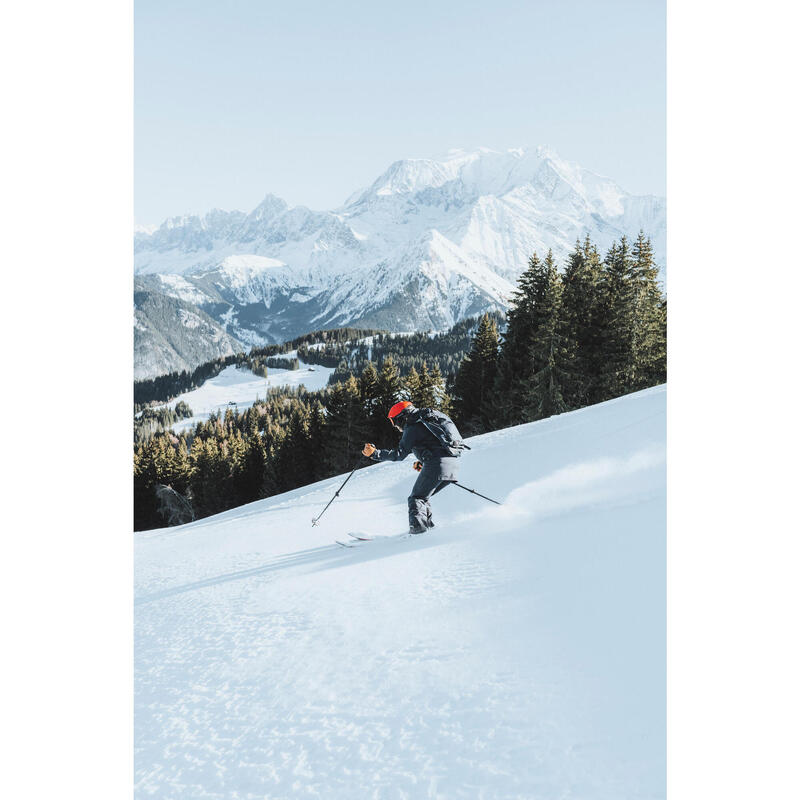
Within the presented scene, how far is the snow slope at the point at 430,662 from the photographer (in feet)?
9.96

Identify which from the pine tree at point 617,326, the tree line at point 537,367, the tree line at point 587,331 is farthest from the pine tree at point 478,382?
the pine tree at point 617,326

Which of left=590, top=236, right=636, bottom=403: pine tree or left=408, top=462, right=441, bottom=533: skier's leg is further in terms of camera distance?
left=590, top=236, right=636, bottom=403: pine tree

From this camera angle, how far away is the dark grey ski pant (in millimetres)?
8172

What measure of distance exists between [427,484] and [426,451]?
0.51 metres

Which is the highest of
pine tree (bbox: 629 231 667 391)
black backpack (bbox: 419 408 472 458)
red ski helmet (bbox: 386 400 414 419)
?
pine tree (bbox: 629 231 667 391)

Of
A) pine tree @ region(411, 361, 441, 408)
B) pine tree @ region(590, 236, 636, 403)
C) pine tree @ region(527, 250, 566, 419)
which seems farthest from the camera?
pine tree @ region(411, 361, 441, 408)

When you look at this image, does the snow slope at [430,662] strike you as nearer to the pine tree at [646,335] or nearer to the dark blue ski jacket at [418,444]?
the dark blue ski jacket at [418,444]

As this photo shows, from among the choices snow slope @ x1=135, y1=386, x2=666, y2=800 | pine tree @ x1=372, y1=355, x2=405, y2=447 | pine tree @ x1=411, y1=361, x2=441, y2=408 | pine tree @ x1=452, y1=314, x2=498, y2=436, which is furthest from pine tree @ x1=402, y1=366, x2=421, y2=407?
snow slope @ x1=135, y1=386, x2=666, y2=800

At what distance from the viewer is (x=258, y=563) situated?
7.91 m

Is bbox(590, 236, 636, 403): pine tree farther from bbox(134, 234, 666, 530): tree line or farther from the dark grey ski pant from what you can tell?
the dark grey ski pant

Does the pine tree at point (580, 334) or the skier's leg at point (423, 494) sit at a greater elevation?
the pine tree at point (580, 334)

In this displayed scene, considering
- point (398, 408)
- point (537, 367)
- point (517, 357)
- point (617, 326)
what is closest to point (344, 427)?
point (517, 357)

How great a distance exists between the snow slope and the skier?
0.47m
